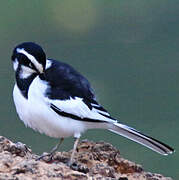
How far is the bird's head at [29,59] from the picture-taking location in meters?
5.03

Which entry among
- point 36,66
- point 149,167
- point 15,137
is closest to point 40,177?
point 36,66

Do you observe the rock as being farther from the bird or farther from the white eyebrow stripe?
the white eyebrow stripe

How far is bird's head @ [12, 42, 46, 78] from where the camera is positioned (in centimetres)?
503

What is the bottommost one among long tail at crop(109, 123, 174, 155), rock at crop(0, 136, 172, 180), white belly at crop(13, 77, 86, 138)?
rock at crop(0, 136, 172, 180)

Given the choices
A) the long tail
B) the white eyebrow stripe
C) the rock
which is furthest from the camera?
the long tail

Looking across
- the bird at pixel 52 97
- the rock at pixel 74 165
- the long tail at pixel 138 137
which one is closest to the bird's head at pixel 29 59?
the bird at pixel 52 97

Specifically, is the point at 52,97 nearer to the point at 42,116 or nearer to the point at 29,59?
the point at 42,116

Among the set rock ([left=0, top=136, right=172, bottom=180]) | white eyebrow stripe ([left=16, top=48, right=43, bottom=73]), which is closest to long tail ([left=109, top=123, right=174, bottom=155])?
rock ([left=0, top=136, right=172, bottom=180])

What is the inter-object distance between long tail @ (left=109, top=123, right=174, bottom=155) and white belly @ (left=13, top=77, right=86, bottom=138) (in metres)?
0.26

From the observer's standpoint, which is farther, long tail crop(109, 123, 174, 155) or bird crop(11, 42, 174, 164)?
long tail crop(109, 123, 174, 155)

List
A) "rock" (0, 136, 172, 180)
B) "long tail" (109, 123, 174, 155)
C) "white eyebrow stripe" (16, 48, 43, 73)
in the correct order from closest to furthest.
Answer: "rock" (0, 136, 172, 180)
"white eyebrow stripe" (16, 48, 43, 73)
"long tail" (109, 123, 174, 155)

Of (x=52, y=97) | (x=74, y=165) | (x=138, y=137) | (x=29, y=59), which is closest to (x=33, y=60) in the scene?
(x=29, y=59)

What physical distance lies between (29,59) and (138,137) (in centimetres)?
90

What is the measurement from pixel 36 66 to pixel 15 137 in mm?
2722
